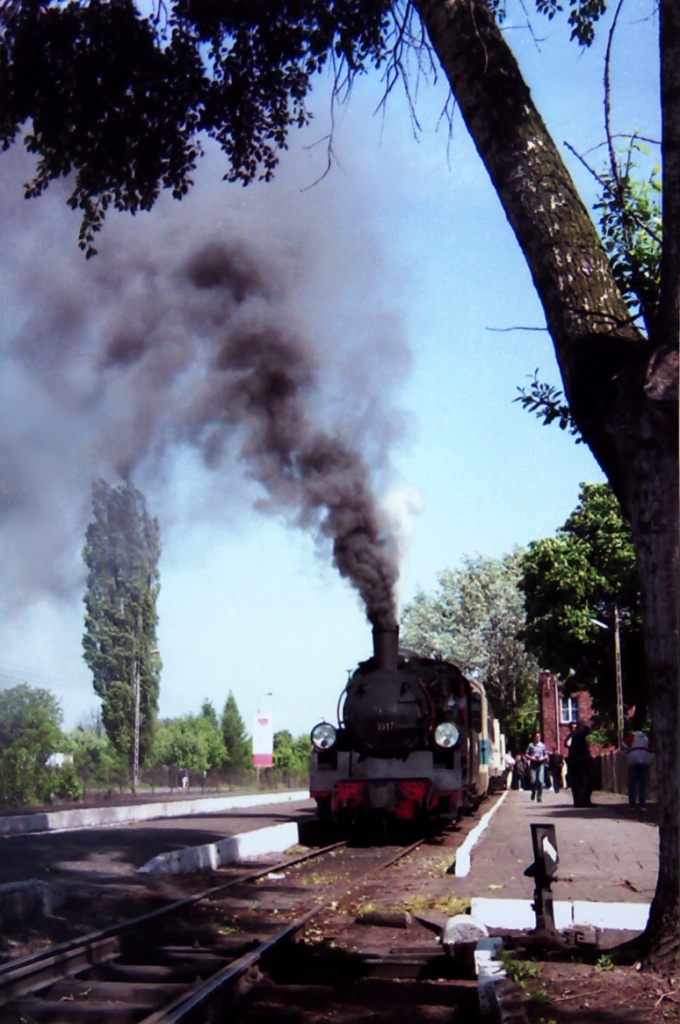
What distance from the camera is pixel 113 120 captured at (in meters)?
9.88

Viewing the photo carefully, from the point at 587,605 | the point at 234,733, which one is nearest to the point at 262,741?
the point at 587,605

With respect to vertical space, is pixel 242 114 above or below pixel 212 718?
above

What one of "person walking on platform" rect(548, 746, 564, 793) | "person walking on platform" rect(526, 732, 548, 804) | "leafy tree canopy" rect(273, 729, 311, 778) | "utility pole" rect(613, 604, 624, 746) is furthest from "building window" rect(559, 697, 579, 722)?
"person walking on platform" rect(526, 732, 548, 804)

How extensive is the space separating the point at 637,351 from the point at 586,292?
540 mm

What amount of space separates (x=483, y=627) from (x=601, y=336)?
5105cm

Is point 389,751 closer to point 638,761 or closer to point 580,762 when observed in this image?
point 638,761

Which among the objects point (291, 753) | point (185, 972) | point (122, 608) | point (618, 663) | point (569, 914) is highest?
point (122, 608)

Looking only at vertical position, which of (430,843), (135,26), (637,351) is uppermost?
(135,26)

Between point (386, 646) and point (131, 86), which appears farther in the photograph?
point (386, 646)

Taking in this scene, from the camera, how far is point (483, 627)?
56656 millimetres

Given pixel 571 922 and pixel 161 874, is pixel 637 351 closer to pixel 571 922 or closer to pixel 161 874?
pixel 571 922

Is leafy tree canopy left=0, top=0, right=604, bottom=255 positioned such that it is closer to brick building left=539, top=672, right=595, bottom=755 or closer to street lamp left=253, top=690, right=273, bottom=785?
street lamp left=253, top=690, right=273, bottom=785

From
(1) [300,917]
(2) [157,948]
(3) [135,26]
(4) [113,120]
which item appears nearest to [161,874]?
(1) [300,917]

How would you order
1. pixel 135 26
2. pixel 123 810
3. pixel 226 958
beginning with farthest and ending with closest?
pixel 123 810, pixel 135 26, pixel 226 958
